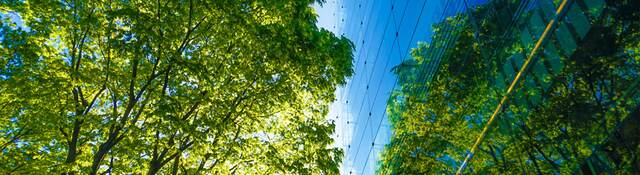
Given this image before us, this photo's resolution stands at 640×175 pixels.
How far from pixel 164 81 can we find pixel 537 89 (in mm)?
8707

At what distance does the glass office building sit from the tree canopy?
3.11 meters

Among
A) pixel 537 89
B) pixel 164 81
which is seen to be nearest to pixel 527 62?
pixel 537 89

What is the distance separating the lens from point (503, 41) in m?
8.95

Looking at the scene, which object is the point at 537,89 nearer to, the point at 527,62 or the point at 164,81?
the point at 527,62

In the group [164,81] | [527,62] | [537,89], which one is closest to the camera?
[537,89]

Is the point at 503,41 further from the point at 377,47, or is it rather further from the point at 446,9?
the point at 377,47

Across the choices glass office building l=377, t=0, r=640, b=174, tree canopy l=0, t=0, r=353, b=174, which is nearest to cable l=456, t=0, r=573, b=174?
glass office building l=377, t=0, r=640, b=174

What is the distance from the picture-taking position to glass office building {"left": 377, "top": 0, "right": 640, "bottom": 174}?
6480 mm

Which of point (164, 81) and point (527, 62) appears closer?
point (527, 62)

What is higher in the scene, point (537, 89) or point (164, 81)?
point (164, 81)

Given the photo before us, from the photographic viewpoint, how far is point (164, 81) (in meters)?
11.3

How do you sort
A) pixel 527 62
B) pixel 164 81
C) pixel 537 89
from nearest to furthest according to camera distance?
1. pixel 537 89
2. pixel 527 62
3. pixel 164 81

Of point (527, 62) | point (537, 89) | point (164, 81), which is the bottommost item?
point (537, 89)

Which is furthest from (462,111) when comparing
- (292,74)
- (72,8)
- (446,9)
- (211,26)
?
(72,8)
